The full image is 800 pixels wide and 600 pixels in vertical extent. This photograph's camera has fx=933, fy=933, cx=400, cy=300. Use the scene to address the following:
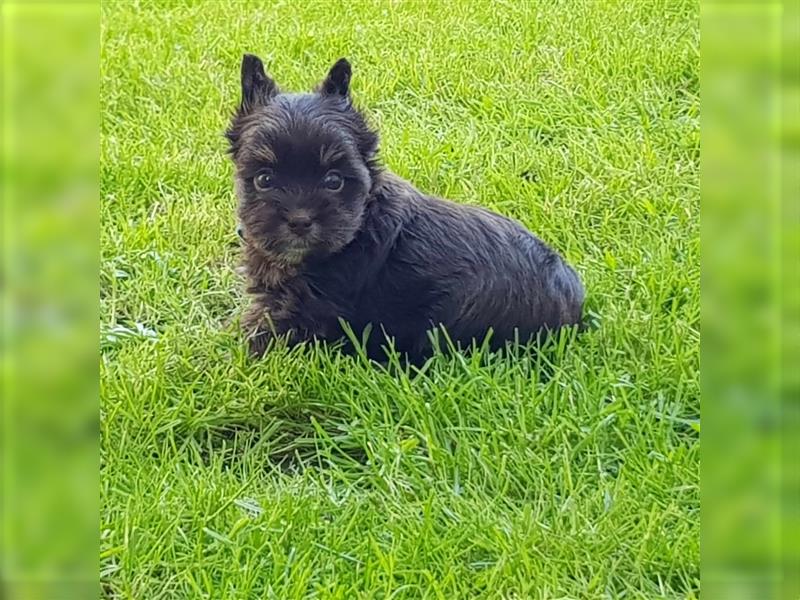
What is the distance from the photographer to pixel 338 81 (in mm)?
3967

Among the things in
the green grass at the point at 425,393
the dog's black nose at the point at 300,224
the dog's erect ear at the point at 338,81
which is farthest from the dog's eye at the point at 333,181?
the green grass at the point at 425,393

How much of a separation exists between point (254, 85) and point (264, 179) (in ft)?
1.64

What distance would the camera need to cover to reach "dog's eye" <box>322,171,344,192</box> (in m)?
3.72

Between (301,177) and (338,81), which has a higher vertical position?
(338,81)

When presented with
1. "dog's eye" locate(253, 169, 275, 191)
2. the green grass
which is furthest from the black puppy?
the green grass

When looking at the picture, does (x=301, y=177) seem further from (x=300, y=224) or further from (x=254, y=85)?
(x=254, y=85)

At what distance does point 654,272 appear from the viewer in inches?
181

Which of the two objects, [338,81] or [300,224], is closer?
[300,224]

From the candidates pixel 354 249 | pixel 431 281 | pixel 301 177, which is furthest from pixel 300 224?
pixel 431 281

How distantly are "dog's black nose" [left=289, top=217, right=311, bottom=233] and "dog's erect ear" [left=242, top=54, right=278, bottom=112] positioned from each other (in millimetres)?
630

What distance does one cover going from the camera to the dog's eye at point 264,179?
3721 mm

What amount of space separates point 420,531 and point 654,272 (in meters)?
2.20

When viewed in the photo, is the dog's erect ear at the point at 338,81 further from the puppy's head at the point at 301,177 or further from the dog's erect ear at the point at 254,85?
the dog's erect ear at the point at 254,85
